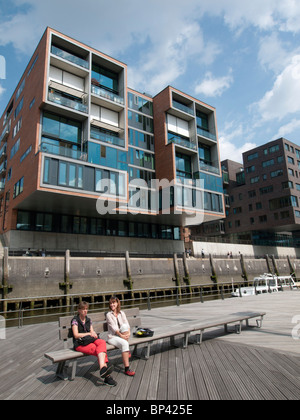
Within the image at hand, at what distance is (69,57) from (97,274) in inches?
848

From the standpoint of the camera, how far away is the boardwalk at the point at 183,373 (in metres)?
3.46

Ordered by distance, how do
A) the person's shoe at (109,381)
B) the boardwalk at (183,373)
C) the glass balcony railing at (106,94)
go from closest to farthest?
1. the boardwalk at (183,373)
2. the person's shoe at (109,381)
3. the glass balcony railing at (106,94)

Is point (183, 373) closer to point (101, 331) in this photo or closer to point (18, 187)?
point (101, 331)

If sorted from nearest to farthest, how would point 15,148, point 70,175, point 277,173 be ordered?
point 70,175 → point 15,148 → point 277,173

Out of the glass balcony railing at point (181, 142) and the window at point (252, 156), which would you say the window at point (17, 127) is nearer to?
the glass balcony railing at point (181, 142)

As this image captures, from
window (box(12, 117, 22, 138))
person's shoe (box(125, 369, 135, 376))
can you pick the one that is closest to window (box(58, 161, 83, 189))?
window (box(12, 117, 22, 138))

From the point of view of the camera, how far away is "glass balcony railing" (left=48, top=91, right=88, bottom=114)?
2542cm

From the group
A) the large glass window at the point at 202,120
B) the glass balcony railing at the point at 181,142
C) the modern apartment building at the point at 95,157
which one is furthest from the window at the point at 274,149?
the glass balcony railing at the point at 181,142

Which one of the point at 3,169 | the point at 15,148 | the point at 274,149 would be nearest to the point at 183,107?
the point at 15,148

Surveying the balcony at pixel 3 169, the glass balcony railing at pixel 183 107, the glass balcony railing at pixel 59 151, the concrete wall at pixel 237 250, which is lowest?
the concrete wall at pixel 237 250

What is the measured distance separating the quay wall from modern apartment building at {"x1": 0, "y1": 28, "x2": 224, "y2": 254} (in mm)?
5985

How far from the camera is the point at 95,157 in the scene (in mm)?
26625

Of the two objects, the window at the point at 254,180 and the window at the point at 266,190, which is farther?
the window at the point at 254,180
